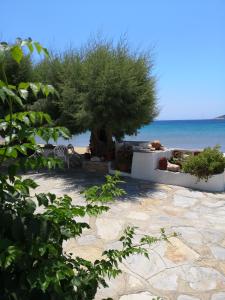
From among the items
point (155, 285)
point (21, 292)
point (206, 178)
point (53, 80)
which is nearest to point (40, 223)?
point (21, 292)

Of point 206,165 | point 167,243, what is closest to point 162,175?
point 206,165

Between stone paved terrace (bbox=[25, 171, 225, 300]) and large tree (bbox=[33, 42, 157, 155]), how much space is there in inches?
75.3

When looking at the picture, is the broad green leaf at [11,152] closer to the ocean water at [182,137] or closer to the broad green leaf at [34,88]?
the broad green leaf at [34,88]

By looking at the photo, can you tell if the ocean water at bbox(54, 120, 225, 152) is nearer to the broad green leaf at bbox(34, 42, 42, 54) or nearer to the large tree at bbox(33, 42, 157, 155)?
the large tree at bbox(33, 42, 157, 155)

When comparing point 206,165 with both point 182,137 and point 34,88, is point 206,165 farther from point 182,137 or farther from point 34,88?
point 182,137

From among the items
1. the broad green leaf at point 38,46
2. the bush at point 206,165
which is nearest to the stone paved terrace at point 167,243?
the bush at point 206,165

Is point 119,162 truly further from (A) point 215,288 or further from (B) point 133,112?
(A) point 215,288

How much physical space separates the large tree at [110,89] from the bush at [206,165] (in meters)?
1.89

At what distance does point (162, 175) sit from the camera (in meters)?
9.66

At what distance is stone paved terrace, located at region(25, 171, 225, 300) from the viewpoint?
4109 mm

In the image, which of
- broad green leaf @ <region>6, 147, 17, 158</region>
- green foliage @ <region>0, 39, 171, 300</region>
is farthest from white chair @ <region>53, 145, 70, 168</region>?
broad green leaf @ <region>6, 147, 17, 158</region>

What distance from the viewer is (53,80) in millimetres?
11844

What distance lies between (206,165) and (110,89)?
125 inches

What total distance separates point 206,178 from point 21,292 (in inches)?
314
